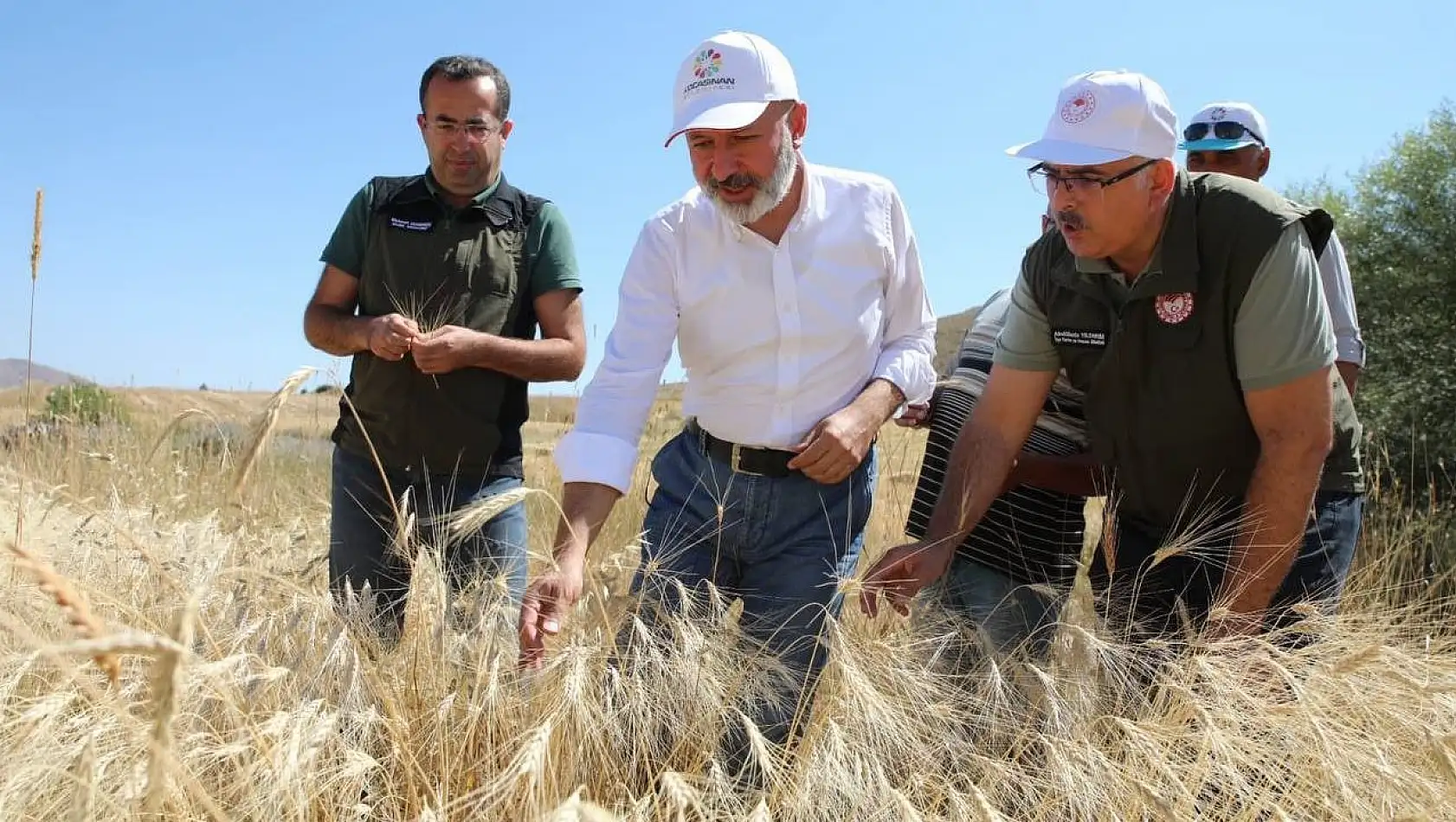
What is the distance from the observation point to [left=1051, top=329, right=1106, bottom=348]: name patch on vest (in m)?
2.71

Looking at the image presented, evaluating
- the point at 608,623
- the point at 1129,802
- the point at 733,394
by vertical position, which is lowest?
the point at 1129,802

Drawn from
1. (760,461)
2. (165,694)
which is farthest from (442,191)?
(165,694)

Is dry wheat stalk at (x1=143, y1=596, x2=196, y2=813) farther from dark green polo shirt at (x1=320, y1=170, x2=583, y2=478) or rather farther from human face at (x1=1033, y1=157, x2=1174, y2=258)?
dark green polo shirt at (x1=320, y1=170, x2=583, y2=478)

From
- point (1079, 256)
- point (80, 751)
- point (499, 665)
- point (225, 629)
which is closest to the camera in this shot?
point (80, 751)

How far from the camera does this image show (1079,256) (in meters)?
2.69

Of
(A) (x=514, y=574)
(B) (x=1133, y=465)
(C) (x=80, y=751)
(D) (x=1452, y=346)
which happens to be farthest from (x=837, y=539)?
(D) (x=1452, y=346)

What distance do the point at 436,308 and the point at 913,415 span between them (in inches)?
59.2

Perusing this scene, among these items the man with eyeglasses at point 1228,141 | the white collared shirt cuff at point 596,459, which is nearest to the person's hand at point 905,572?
the white collared shirt cuff at point 596,459

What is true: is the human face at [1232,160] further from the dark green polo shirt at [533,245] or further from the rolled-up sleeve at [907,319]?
the dark green polo shirt at [533,245]

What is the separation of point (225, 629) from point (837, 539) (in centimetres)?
142

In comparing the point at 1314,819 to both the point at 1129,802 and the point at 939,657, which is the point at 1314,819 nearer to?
the point at 1129,802

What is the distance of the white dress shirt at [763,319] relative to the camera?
2809 mm

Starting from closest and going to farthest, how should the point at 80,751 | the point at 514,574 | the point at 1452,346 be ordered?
the point at 80,751
the point at 514,574
the point at 1452,346

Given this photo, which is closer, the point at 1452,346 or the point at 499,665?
the point at 499,665
